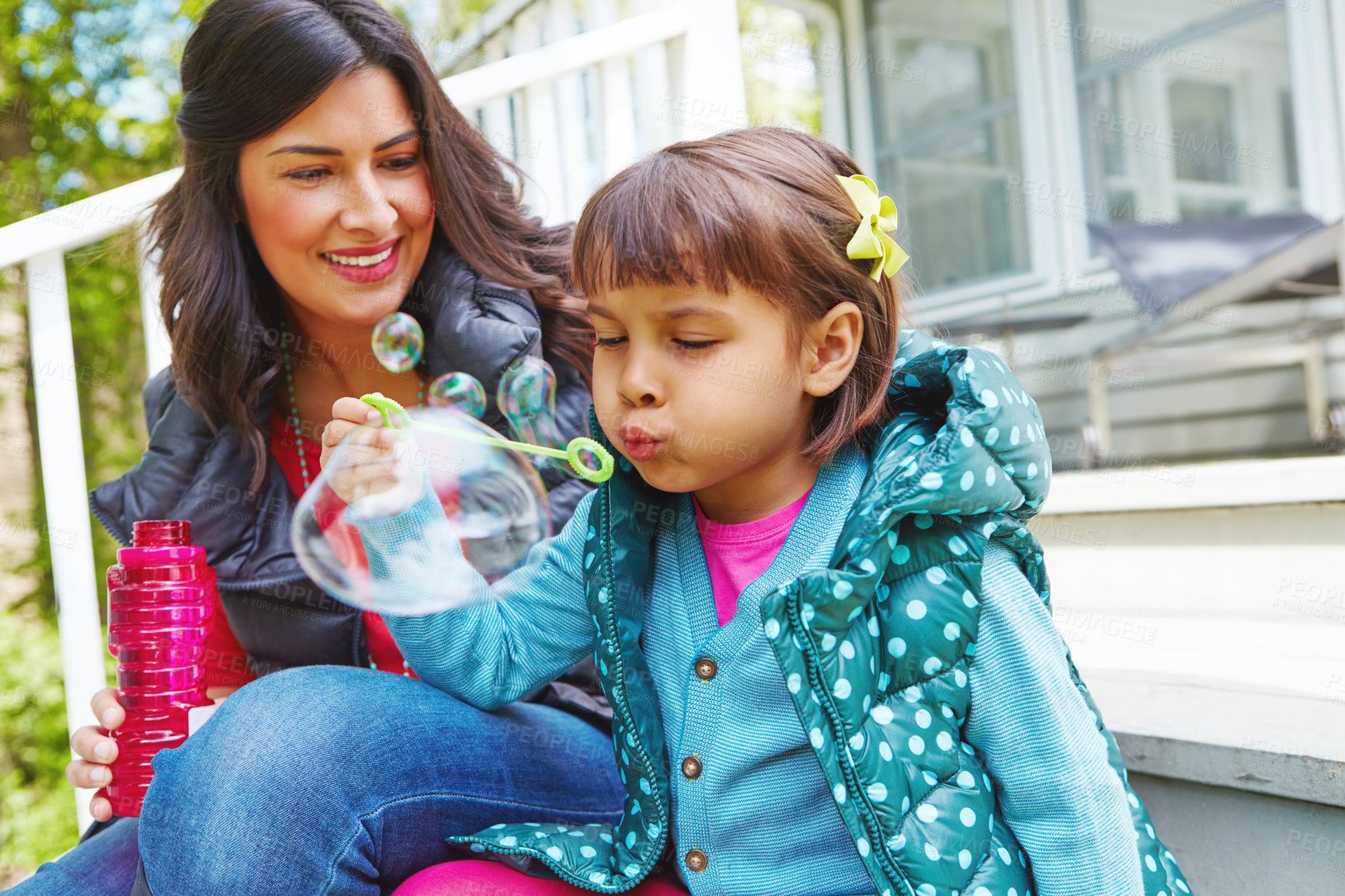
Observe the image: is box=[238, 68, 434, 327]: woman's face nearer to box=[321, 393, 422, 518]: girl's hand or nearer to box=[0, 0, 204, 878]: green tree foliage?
box=[321, 393, 422, 518]: girl's hand

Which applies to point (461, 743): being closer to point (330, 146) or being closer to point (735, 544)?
point (735, 544)

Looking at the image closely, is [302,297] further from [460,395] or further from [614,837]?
[614,837]

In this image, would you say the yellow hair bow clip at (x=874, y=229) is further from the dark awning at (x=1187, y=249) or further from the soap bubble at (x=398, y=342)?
the dark awning at (x=1187, y=249)

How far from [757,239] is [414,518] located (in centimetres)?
56

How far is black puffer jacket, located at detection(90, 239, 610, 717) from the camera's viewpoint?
1.58 m

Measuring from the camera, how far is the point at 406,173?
1.67m

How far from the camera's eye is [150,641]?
1477mm

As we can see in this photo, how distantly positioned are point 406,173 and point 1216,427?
169 inches

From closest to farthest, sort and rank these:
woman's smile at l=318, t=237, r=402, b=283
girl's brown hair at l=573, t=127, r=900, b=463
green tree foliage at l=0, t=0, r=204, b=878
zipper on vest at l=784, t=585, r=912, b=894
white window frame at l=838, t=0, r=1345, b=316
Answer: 1. zipper on vest at l=784, t=585, r=912, b=894
2. girl's brown hair at l=573, t=127, r=900, b=463
3. woman's smile at l=318, t=237, r=402, b=283
4. white window frame at l=838, t=0, r=1345, b=316
5. green tree foliage at l=0, t=0, r=204, b=878

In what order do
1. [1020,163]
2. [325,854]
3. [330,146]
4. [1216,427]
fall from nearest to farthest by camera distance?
[325,854]
[330,146]
[1216,427]
[1020,163]

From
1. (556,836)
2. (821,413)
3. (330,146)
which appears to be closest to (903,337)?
(821,413)

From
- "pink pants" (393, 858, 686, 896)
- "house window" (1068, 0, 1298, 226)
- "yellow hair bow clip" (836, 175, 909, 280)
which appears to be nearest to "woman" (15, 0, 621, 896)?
"pink pants" (393, 858, 686, 896)

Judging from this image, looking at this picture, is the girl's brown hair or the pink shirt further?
the pink shirt

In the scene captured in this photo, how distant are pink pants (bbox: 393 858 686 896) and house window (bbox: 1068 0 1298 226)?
452cm
